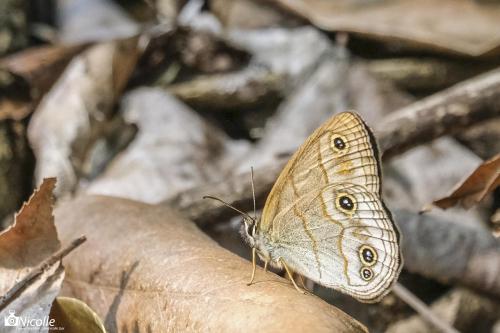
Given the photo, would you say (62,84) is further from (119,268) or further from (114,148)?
(119,268)

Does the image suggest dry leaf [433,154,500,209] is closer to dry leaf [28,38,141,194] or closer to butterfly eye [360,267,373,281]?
butterfly eye [360,267,373,281]

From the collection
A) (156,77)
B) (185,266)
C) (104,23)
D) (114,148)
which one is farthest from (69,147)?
(185,266)

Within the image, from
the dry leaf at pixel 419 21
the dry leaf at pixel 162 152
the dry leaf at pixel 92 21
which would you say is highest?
the dry leaf at pixel 419 21

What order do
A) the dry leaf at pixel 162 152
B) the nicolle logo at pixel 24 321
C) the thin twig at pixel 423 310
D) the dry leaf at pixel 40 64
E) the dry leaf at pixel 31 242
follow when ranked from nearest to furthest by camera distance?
the nicolle logo at pixel 24 321
the dry leaf at pixel 31 242
the thin twig at pixel 423 310
the dry leaf at pixel 162 152
the dry leaf at pixel 40 64

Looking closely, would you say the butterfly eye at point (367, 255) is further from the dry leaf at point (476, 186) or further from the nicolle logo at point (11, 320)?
the nicolle logo at point (11, 320)

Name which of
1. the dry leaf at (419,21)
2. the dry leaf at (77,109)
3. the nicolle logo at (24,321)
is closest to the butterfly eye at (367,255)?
the nicolle logo at (24,321)

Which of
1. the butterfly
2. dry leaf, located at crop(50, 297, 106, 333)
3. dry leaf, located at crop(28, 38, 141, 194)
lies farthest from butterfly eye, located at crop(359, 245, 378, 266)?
dry leaf, located at crop(28, 38, 141, 194)
